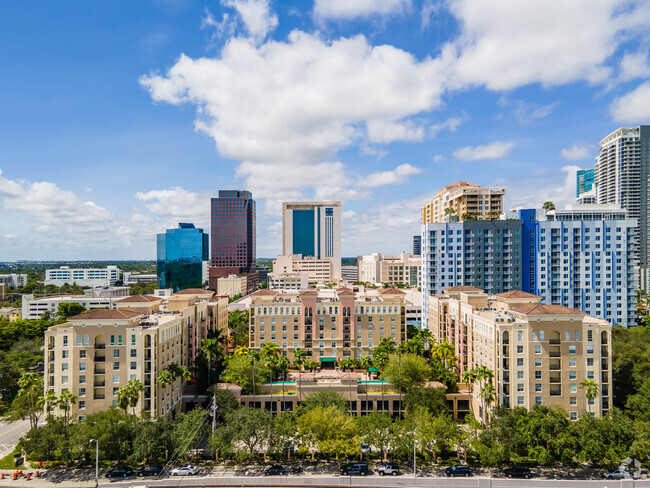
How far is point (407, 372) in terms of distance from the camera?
250 ft

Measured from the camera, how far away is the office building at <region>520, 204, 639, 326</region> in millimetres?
118562

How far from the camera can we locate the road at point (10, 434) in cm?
6281

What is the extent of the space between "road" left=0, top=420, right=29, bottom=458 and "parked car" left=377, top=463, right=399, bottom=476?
57.1 meters

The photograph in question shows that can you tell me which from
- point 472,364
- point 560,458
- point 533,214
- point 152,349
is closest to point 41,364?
point 152,349

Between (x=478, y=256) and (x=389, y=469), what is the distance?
81.7 meters

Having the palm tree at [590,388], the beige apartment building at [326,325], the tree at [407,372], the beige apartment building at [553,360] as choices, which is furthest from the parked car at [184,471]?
the palm tree at [590,388]

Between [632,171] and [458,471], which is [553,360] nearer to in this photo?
[458,471]

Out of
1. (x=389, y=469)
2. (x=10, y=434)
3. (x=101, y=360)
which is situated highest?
(x=101, y=360)

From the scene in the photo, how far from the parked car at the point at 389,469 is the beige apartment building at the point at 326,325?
40.5 m

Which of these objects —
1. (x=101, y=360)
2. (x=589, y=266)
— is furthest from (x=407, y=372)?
(x=589, y=266)

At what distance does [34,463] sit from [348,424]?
4585cm

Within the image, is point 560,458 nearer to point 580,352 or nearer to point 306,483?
point 580,352

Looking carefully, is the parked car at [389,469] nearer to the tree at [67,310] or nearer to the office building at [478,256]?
the office building at [478,256]

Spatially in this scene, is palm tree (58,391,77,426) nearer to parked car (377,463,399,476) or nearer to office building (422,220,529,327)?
parked car (377,463,399,476)
